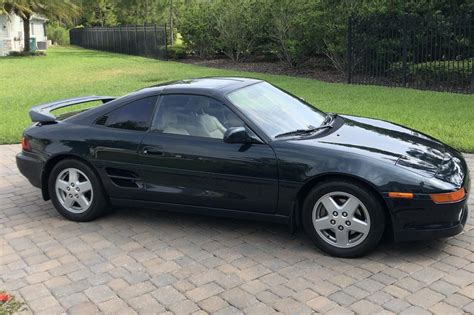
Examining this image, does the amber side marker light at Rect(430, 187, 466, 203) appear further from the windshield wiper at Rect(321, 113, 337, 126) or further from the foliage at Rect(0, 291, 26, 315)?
the foliage at Rect(0, 291, 26, 315)

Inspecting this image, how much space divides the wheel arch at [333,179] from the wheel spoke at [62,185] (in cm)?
235

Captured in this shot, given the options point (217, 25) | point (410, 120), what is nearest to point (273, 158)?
point (410, 120)

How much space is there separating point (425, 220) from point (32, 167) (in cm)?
380

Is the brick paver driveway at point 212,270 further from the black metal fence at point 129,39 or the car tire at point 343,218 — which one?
the black metal fence at point 129,39

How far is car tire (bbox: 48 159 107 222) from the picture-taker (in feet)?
16.9

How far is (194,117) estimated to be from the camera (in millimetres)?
4828

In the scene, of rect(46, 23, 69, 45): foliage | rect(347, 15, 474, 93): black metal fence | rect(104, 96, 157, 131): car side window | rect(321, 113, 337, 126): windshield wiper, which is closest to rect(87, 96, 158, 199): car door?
rect(104, 96, 157, 131): car side window

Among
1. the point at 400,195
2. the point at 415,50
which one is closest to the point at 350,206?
the point at 400,195

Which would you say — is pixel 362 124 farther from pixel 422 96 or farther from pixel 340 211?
pixel 422 96

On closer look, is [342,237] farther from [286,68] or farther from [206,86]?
[286,68]

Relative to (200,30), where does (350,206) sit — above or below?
below

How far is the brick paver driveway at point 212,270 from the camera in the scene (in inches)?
142

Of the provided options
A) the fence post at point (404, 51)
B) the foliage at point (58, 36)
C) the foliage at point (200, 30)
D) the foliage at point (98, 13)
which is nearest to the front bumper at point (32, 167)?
the fence post at point (404, 51)

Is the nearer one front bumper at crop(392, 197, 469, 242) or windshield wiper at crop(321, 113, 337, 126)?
front bumper at crop(392, 197, 469, 242)
